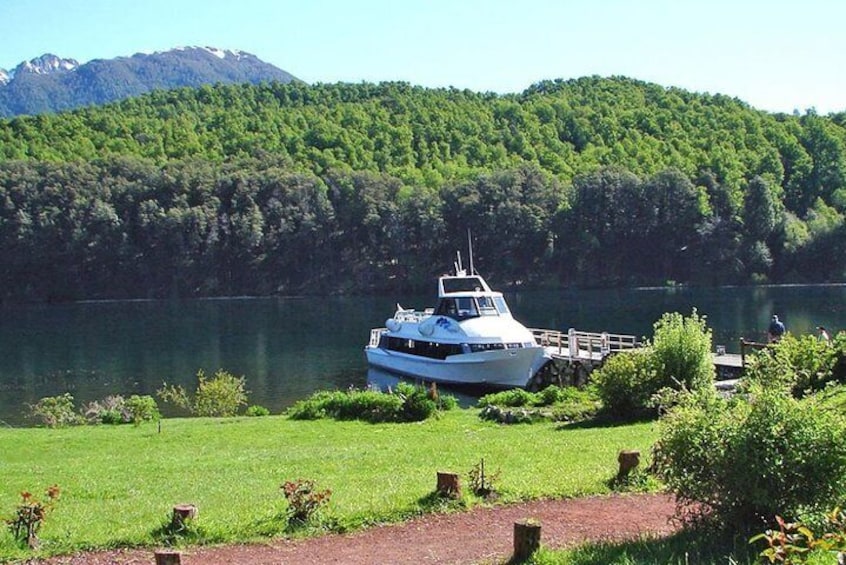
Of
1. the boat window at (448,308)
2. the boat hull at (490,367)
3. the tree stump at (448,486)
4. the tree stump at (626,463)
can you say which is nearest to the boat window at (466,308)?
the boat window at (448,308)

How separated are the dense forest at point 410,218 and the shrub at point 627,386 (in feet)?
272

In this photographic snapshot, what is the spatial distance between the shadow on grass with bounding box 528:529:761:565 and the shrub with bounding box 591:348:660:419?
11777mm

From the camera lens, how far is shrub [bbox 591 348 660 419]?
20469mm

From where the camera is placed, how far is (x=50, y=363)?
5019 centimetres

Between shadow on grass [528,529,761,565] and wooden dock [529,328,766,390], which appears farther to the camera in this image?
wooden dock [529,328,766,390]

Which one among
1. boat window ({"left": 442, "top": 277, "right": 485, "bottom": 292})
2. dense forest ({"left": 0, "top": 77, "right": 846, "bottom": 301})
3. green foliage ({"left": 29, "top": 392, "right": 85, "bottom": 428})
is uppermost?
dense forest ({"left": 0, "top": 77, "right": 846, "bottom": 301})

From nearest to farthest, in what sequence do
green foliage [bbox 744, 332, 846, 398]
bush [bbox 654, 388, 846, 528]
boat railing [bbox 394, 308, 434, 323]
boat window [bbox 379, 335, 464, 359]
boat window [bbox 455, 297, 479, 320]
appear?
bush [bbox 654, 388, 846, 528] → green foliage [bbox 744, 332, 846, 398] → boat window [bbox 379, 335, 464, 359] → boat window [bbox 455, 297, 479, 320] → boat railing [bbox 394, 308, 434, 323]

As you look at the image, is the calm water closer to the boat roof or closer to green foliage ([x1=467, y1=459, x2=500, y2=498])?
the boat roof

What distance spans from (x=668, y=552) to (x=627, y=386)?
40.8ft

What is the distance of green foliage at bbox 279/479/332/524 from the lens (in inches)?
425

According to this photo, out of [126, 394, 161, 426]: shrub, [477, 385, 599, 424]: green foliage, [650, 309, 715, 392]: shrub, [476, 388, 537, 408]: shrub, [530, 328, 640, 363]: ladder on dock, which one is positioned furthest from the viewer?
[530, 328, 640, 363]: ladder on dock

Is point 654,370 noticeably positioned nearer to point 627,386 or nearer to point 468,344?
point 627,386

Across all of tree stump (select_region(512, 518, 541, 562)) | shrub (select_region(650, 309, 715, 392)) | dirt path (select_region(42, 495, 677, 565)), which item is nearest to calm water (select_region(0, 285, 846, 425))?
shrub (select_region(650, 309, 715, 392))

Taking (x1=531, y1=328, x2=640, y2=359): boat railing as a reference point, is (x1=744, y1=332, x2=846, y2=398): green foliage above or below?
above
